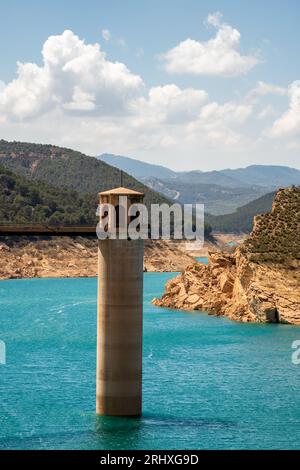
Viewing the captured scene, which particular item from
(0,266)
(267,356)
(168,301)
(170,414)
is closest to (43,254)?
(0,266)

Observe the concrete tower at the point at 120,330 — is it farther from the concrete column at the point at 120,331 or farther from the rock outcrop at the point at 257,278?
the rock outcrop at the point at 257,278

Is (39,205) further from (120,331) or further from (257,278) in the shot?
(120,331)

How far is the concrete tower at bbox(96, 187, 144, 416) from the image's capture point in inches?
1585

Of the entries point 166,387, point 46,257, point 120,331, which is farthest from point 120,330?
point 46,257

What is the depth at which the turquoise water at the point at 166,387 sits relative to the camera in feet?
128

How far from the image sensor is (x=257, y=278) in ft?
269

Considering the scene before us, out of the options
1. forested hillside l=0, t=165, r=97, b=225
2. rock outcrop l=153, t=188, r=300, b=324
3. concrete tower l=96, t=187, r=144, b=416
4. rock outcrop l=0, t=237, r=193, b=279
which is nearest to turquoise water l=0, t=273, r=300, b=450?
concrete tower l=96, t=187, r=144, b=416

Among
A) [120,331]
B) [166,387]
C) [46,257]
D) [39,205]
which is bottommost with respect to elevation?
[166,387]

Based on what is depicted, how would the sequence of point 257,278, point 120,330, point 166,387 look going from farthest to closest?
point 257,278 < point 166,387 < point 120,330

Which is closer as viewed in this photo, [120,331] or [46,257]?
[120,331]

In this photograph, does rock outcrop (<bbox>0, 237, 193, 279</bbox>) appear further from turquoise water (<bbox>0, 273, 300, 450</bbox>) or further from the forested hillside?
turquoise water (<bbox>0, 273, 300, 450</bbox>)

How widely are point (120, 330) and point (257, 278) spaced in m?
Answer: 43.0

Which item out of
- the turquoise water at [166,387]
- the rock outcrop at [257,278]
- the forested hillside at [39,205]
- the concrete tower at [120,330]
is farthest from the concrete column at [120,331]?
the forested hillside at [39,205]

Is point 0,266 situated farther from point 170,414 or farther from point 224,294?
point 170,414
